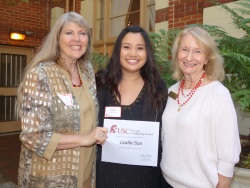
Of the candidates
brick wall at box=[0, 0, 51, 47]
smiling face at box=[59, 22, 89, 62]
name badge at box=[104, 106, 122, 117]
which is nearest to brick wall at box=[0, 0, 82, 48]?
brick wall at box=[0, 0, 51, 47]

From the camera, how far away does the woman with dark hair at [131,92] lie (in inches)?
93.1

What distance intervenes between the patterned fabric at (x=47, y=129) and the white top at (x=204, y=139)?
704mm

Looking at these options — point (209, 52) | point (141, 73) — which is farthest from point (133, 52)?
point (209, 52)

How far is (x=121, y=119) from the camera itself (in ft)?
7.73

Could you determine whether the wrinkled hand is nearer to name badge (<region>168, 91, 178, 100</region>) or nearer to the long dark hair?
the long dark hair

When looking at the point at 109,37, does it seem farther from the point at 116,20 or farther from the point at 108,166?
the point at 108,166

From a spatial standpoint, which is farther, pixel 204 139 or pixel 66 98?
pixel 66 98

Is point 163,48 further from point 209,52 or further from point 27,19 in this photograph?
point 27,19

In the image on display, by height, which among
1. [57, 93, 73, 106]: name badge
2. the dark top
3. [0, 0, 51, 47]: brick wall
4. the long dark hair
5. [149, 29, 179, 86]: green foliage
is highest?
[0, 0, 51, 47]: brick wall

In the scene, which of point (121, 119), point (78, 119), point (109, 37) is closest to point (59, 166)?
point (78, 119)

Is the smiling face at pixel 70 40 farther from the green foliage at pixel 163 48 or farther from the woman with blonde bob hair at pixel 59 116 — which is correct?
the green foliage at pixel 163 48

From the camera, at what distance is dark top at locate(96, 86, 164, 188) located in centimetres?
236

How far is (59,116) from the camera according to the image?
6.73 feet

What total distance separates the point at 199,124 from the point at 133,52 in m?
0.86
